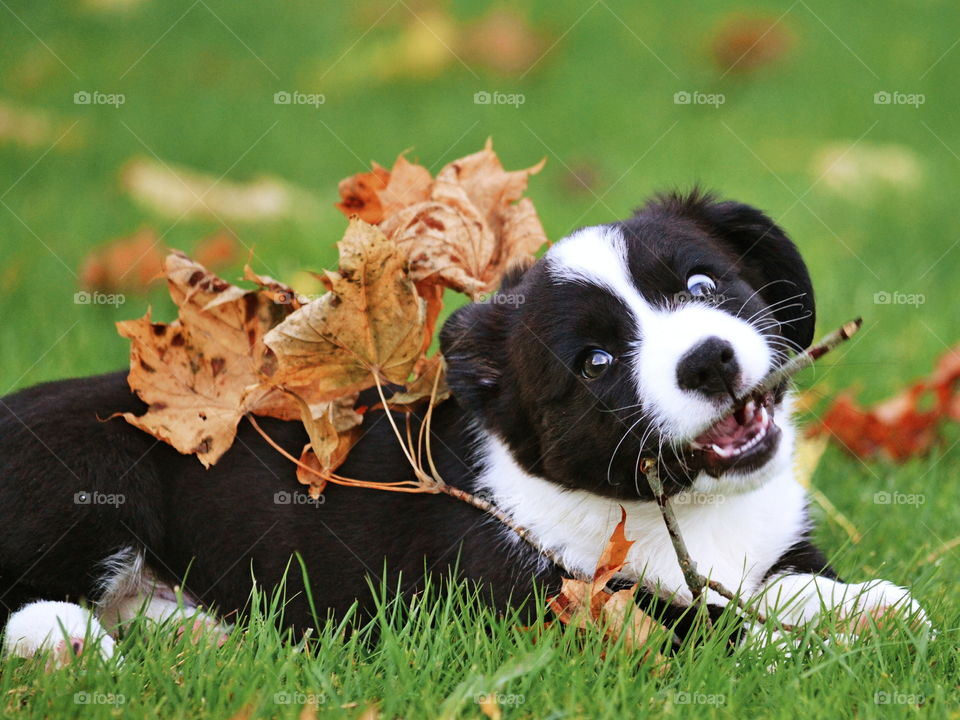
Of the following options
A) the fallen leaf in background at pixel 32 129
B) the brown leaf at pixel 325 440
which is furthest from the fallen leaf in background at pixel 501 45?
the brown leaf at pixel 325 440

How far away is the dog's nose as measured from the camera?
280 centimetres

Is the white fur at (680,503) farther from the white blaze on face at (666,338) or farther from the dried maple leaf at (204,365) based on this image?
the dried maple leaf at (204,365)

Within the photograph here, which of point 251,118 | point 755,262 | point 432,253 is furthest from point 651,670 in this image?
point 251,118

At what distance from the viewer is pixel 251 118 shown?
26.8 feet

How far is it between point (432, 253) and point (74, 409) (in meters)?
1.20

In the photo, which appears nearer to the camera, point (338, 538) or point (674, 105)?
point (338, 538)

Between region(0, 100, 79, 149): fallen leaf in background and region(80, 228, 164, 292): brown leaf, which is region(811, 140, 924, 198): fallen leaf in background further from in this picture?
region(0, 100, 79, 149): fallen leaf in background

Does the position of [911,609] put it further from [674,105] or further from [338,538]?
[674,105]
